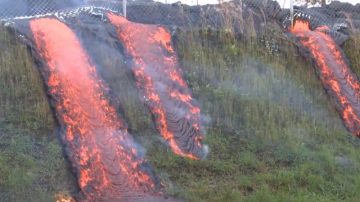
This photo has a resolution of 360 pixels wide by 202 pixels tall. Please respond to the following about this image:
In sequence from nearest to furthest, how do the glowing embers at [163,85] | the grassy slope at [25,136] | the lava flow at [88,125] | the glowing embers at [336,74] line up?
1. the grassy slope at [25,136]
2. the lava flow at [88,125]
3. the glowing embers at [163,85]
4. the glowing embers at [336,74]

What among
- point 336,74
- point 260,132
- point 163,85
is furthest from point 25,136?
point 336,74

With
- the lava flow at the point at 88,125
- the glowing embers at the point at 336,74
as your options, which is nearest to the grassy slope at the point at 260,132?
the glowing embers at the point at 336,74

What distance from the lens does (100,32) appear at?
8.07m

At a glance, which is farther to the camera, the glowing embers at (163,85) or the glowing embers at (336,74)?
the glowing embers at (336,74)

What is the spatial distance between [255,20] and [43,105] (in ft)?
16.4

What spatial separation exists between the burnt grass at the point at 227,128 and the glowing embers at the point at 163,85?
0.55 feet

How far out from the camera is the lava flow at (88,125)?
20.8ft

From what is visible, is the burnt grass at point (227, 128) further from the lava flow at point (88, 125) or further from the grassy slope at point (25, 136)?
the lava flow at point (88, 125)

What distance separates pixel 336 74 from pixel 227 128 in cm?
307

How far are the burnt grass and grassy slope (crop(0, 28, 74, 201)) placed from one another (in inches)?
0.4

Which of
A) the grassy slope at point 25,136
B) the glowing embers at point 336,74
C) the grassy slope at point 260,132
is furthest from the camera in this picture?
the glowing embers at point 336,74

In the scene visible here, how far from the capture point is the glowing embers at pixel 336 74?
31.2ft

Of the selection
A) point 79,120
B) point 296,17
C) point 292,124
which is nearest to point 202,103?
point 292,124

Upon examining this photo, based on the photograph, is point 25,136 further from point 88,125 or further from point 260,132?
point 260,132
